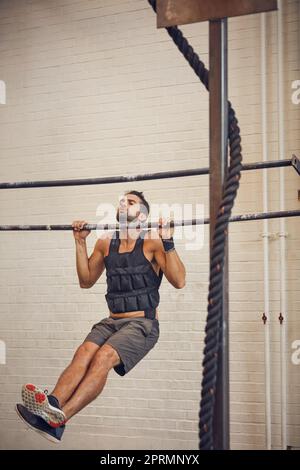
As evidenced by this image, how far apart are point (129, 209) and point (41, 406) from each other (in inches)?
50.9

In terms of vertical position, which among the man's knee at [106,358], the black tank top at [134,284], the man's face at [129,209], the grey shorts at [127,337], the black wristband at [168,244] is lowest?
the man's knee at [106,358]

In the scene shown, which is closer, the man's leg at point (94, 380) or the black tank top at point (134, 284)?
the man's leg at point (94, 380)

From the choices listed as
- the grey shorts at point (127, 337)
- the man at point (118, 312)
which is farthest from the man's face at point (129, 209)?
the grey shorts at point (127, 337)

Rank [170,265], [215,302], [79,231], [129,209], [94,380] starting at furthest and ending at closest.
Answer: [129,209] → [170,265] → [79,231] → [94,380] → [215,302]

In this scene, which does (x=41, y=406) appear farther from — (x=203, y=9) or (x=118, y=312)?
(x=203, y=9)

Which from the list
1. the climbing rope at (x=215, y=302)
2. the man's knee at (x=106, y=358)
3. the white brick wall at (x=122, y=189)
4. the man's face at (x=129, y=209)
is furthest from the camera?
the white brick wall at (x=122, y=189)

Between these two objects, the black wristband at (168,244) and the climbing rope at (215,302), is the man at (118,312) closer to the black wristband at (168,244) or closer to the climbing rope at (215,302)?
the black wristband at (168,244)

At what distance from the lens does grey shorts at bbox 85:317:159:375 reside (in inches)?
142

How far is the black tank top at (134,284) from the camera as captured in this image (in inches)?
148

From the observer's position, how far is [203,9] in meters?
1.21

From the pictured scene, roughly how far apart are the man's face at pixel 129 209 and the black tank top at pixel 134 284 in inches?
7.5

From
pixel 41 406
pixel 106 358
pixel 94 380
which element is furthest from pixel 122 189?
pixel 41 406

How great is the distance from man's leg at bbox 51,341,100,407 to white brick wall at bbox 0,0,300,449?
3.64ft

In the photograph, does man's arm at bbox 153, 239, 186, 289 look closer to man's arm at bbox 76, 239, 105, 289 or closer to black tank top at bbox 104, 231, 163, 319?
black tank top at bbox 104, 231, 163, 319
